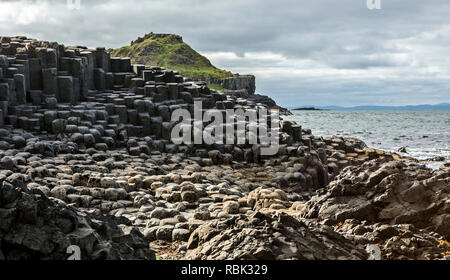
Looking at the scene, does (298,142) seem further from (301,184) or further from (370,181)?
(370,181)

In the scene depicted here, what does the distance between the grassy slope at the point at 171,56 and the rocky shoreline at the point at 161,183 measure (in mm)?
86584

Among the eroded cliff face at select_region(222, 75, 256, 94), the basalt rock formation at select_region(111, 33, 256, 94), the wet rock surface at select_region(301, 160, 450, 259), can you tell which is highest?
the basalt rock formation at select_region(111, 33, 256, 94)

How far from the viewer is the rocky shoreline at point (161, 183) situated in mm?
6441

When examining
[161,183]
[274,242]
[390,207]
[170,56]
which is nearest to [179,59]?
[170,56]

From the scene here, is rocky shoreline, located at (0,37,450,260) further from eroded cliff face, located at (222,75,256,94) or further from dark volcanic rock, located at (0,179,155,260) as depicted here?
eroded cliff face, located at (222,75,256,94)

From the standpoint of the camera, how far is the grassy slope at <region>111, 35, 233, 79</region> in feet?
385

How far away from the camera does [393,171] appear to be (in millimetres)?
10219

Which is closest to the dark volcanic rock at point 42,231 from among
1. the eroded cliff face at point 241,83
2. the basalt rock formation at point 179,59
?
the basalt rock formation at point 179,59

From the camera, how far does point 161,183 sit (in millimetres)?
15961

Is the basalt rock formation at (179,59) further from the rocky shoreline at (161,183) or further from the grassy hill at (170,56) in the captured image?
the rocky shoreline at (161,183)

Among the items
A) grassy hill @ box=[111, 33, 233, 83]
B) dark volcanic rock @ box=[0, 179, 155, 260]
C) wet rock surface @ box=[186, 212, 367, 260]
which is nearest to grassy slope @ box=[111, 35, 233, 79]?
grassy hill @ box=[111, 33, 233, 83]

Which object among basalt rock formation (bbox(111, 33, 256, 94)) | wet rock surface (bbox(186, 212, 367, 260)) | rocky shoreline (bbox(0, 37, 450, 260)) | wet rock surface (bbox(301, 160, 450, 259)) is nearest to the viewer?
wet rock surface (bbox(186, 212, 367, 260))
